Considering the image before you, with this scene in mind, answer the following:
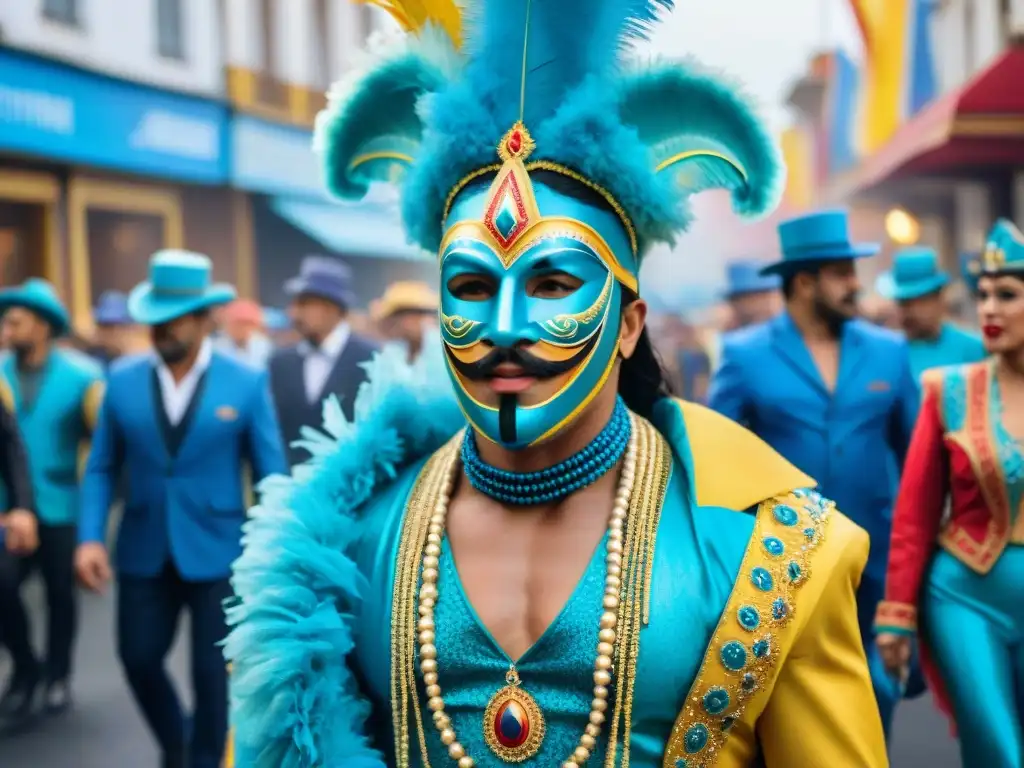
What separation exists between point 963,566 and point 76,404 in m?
4.68

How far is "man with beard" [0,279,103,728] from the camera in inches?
239

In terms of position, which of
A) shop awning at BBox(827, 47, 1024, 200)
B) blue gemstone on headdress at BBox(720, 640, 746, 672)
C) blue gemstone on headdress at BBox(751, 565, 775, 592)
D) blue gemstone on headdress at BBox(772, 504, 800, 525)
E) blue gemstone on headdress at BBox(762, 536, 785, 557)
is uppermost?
shop awning at BBox(827, 47, 1024, 200)

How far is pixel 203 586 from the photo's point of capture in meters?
4.57

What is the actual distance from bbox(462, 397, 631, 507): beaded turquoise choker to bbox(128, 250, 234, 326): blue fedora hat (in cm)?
302

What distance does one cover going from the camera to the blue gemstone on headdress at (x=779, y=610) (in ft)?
6.46

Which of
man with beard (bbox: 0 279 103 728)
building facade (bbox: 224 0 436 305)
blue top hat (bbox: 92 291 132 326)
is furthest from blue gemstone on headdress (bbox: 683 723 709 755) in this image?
building facade (bbox: 224 0 436 305)

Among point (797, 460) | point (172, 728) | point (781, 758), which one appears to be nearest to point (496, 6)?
point (781, 758)

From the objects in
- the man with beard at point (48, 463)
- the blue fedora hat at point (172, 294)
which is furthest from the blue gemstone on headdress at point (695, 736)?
the man with beard at point (48, 463)

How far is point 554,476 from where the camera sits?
2156mm

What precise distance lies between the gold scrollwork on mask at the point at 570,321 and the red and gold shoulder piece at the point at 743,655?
1.64 ft

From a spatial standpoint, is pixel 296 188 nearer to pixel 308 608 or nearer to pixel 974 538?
pixel 974 538

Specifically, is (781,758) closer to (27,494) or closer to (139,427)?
(139,427)

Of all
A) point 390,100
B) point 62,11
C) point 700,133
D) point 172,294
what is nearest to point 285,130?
point 62,11

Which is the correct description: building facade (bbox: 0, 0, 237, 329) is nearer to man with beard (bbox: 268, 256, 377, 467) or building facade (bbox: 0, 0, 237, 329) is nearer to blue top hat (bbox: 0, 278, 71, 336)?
blue top hat (bbox: 0, 278, 71, 336)
